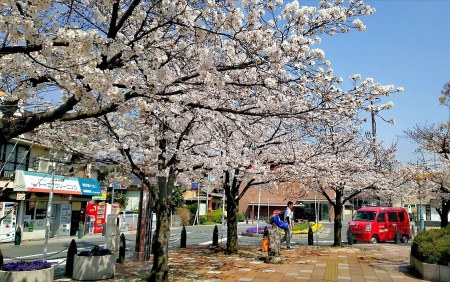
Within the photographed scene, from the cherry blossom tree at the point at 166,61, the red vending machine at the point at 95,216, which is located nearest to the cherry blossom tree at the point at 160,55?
the cherry blossom tree at the point at 166,61

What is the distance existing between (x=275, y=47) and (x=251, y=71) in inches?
26.9

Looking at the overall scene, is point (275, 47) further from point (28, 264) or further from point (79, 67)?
point (28, 264)

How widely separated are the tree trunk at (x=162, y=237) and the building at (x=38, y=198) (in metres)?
12.3

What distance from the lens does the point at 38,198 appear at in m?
25.5

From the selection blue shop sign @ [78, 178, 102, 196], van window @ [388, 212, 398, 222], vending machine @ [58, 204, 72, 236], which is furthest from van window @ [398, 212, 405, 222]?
vending machine @ [58, 204, 72, 236]

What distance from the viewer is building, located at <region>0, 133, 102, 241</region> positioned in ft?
73.5

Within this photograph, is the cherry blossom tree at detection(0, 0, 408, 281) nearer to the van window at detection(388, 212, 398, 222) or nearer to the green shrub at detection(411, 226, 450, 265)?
the green shrub at detection(411, 226, 450, 265)

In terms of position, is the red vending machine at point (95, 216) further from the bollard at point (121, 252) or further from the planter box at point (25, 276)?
the planter box at point (25, 276)

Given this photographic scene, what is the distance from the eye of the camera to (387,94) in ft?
22.7

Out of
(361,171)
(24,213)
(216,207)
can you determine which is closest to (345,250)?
(361,171)

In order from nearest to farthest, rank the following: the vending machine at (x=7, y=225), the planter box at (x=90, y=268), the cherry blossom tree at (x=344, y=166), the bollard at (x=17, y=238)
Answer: the planter box at (x=90, y=268)
the cherry blossom tree at (x=344, y=166)
the bollard at (x=17, y=238)
the vending machine at (x=7, y=225)

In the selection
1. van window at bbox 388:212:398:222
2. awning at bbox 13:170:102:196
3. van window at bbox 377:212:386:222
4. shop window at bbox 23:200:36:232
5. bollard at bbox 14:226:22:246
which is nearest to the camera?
bollard at bbox 14:226:22:246

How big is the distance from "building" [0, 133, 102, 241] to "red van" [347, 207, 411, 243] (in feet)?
54.4

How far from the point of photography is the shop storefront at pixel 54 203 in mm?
23484
